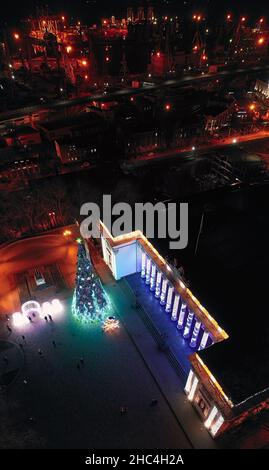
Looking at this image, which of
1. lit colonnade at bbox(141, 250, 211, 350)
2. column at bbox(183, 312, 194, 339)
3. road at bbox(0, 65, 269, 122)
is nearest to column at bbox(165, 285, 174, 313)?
lit colonnade at bbox(141, 250, 211, 350)

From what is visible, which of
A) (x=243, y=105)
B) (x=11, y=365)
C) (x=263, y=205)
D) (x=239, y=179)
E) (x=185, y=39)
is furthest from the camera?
(x=185, y=39)

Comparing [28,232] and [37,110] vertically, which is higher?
[37,110]

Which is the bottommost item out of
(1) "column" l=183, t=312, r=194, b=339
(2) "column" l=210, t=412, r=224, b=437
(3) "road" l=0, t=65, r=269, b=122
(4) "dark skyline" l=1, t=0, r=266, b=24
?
(2) "column" l=210, t=412, r=224, b=437

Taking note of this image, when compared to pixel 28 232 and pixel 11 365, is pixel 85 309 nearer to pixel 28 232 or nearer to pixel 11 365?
pixel 11 365

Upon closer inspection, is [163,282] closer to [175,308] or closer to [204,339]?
[175,308]
